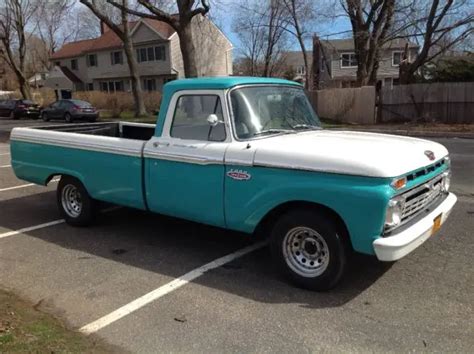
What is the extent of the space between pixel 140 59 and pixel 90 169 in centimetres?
5080

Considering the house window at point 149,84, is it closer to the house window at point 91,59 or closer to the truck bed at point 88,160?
the house window at point 91,59

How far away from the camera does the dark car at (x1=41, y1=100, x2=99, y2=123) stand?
30.6 metres

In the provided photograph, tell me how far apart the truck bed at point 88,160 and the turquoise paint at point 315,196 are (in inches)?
54.9

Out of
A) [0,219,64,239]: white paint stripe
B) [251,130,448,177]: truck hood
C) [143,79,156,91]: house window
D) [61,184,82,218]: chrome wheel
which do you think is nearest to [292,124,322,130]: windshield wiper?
[251,130,448,177]: truck hood

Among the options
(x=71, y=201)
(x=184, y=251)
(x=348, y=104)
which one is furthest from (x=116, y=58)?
(x=184, y=251)

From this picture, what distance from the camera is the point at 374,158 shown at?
409cm

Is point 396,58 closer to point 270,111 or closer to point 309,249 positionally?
point 270,111

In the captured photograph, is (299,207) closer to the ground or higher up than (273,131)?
closer to the ground

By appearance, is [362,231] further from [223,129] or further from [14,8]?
[14,8]

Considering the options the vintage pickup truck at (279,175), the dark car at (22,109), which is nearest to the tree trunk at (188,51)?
the vintage pickup truck at (279,175)

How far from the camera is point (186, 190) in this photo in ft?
16.9

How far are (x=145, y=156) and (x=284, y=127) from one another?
160 centimetres

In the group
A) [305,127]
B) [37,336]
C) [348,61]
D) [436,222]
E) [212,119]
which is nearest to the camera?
[37,336]

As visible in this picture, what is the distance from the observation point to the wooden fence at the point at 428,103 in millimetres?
21688
